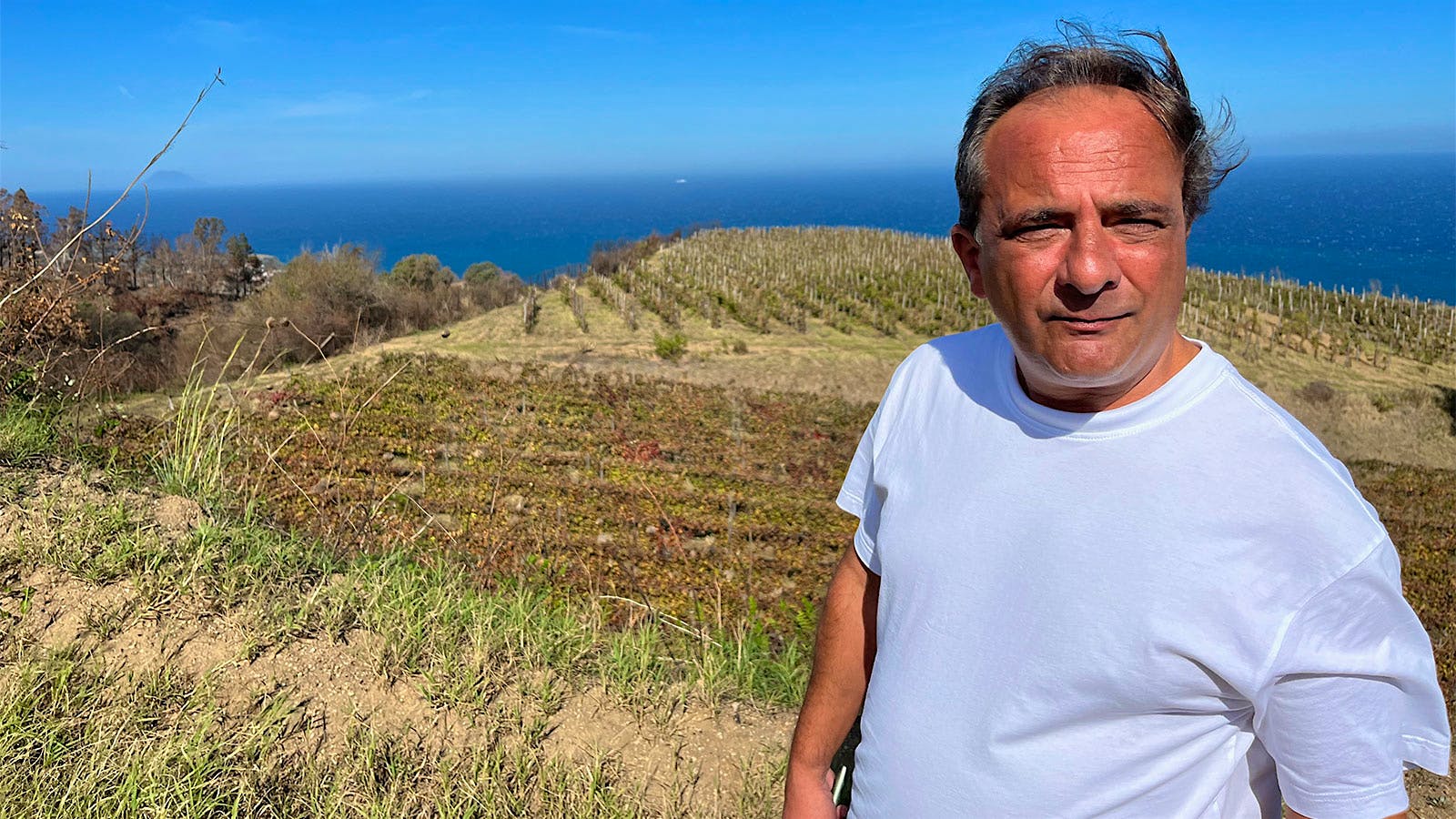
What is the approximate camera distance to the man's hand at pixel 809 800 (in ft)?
4.46

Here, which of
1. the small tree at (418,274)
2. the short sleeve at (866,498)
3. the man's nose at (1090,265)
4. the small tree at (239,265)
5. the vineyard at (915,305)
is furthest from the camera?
the small tree at (418,274)

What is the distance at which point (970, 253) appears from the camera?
4.02 feet

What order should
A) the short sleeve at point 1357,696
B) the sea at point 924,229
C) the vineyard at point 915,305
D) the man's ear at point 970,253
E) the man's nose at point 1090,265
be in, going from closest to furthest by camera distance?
the short sleeve at point 1357,696 → the man's nose at point 1090,265 → the man's ear at point 970,253 → the vineyard at point 915,305 → the sea at point 924,229

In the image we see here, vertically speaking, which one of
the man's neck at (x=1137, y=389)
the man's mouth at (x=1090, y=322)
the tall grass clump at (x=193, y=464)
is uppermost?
the man's mouth at (x=1090, y=322)

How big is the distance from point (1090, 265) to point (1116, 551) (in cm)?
32

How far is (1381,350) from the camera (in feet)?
55.5

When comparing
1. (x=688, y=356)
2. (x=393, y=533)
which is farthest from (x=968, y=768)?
(x=688, y=356)

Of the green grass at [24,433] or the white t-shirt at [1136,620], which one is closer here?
the white t-shirt at [1136,620]

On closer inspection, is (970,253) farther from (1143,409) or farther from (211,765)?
(211,765)

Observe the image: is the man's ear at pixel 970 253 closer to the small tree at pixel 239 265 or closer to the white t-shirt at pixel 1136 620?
the white t-shirt at pixel 1136 620

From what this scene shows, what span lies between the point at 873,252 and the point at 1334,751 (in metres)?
28.1

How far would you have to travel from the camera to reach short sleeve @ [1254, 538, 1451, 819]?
0.86 m

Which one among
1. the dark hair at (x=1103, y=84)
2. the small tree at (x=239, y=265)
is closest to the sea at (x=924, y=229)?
the dark hair at (x=1103, y=84)

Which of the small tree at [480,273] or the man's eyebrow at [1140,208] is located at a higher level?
the man's eyebrow at [1140,208]
